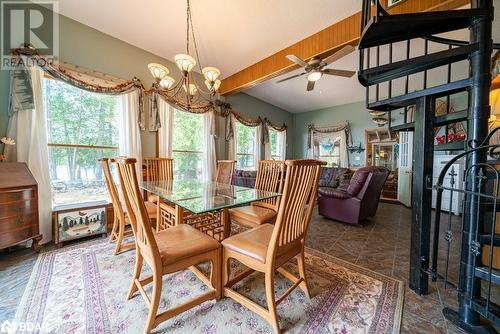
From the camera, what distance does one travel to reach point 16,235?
2.04 m

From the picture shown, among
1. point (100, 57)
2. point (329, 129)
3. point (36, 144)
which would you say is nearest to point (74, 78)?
point (100, 57)

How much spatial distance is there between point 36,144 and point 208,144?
267 centimetres

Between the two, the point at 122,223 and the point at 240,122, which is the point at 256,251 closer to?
the point at 122,223

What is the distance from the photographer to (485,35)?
1.30 metres

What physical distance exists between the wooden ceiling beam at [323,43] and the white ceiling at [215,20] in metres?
0.09

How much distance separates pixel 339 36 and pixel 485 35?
171 centimetres

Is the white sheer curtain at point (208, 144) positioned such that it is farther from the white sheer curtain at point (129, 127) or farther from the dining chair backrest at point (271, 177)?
the dining chair backrest at point (271, 177)

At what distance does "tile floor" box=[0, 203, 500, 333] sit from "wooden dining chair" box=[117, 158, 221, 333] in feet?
3.34

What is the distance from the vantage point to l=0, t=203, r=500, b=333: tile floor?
1.39 metres

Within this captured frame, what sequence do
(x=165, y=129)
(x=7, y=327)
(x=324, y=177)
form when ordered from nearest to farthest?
(x=7, y=327)
(x=165, y=129)
(x=324, y=177)

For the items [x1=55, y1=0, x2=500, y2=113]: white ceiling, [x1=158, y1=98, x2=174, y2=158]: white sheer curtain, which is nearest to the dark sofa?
[x1=158, y1=98, x2=174, y2=158]: white sheer curtain

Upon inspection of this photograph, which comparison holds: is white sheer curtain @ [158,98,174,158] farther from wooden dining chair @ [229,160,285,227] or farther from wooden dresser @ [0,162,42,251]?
wooden dining chair @ [229,160,285,227]

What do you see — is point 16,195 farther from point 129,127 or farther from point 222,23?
point 222,23

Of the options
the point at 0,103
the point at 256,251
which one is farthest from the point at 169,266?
the point at 0,103
